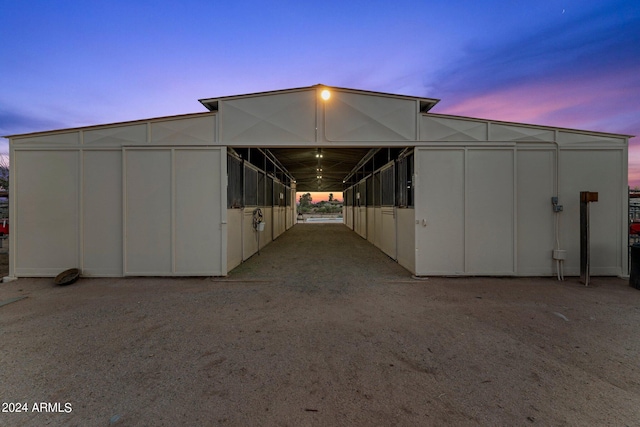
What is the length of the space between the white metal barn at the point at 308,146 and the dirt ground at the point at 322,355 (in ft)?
2.66

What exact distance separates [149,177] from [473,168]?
6508 millimetres

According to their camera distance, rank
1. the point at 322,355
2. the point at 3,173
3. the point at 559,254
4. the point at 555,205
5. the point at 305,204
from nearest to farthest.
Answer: the point at 322,355
the point at 559,254
the point at 555,205
the point at 3,173
the point at 305,204

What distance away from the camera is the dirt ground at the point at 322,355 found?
71.4 inches

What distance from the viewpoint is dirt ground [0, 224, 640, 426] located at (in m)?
1.81

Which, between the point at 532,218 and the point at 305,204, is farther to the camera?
the point at 305,204

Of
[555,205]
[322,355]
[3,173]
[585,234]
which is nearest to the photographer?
[322,355]

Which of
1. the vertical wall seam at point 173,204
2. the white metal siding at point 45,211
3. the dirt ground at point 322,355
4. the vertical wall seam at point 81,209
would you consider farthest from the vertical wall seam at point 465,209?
the white metal siding at point 45,211

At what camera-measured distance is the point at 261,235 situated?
898 centimetres

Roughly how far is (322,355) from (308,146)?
3.85 m

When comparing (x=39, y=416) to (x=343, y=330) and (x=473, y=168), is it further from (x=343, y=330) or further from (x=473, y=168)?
(x=473, y=168)

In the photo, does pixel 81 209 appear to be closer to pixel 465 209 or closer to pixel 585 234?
pixel 465 209

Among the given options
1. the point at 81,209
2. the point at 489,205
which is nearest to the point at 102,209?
the point at 81,209

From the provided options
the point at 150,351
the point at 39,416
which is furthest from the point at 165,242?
the point at 39,416

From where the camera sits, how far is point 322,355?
2510 mm
